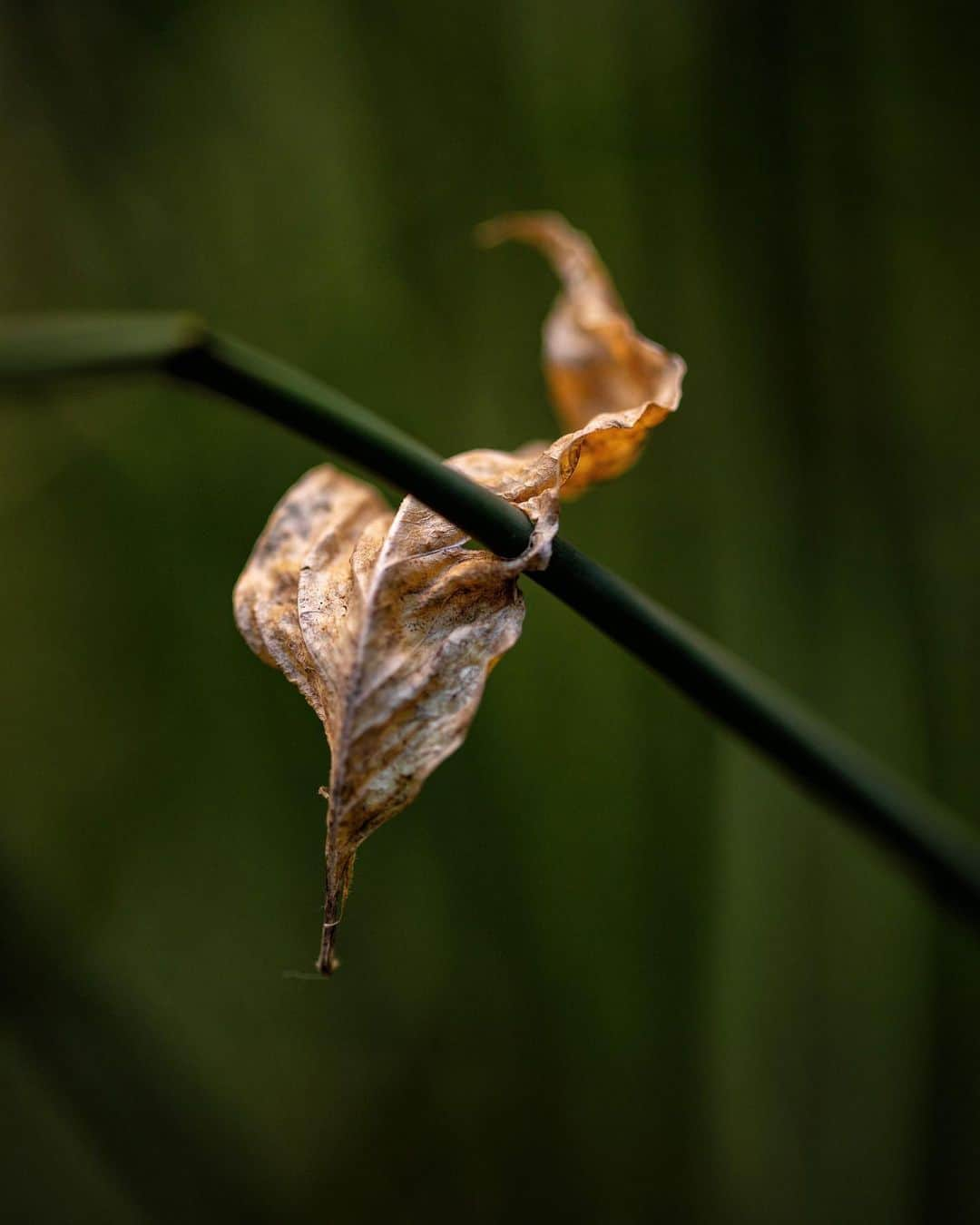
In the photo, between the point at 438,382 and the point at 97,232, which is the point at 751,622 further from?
the point at 97,232

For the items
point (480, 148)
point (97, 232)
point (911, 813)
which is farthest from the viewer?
point (480, 148)

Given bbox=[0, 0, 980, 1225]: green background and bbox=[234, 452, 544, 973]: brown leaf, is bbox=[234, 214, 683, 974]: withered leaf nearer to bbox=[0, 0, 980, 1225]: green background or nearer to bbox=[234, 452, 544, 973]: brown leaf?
bbox=[234, 452, 544, 973]: brown leaf

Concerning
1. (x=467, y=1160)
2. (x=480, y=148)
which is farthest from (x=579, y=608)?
(x=480, y=148)

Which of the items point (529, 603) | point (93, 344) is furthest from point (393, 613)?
point (529, 603)

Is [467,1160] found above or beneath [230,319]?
beneath

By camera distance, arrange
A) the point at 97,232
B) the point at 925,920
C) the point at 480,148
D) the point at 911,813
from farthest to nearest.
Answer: the point at 480,148 < the point at 97,232 < the point at 925,920 < the point at 911,813

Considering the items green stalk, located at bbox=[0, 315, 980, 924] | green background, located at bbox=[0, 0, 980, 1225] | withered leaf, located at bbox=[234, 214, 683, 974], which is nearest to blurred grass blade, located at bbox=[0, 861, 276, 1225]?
green background, located at bbox=[0, 0, 980, 1225]
